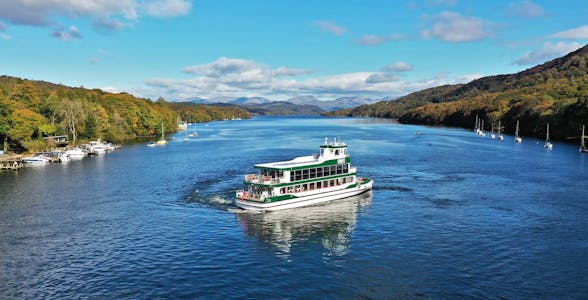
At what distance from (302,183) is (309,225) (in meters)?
11.1

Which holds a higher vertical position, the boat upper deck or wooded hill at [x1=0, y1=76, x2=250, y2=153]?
wooded hill at [x1=0, y1=76, x2=250, y2=153]

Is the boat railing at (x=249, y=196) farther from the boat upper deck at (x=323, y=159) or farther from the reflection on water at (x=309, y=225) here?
the boat upper deck at (x=323, y=159)

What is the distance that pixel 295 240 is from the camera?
49344mm

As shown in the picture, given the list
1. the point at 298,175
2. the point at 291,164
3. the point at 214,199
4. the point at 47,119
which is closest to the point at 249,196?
the point at 298,175

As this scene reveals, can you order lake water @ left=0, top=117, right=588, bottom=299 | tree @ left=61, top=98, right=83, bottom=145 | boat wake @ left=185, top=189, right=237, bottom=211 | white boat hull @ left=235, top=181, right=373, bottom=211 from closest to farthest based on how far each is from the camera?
lake water @ left=0, top=117, right=588, bottom=299 < white boat hull @ left=235, top=181, right=373, bottom=211 < boat wake @ left=185, top=189, right=237, bottom=211 < tree @ left=61, top=98, right=83, bottom=145

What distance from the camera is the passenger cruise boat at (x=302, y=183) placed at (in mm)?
61750

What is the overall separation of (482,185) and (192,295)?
61.6m

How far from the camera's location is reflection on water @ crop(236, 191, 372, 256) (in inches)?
1917

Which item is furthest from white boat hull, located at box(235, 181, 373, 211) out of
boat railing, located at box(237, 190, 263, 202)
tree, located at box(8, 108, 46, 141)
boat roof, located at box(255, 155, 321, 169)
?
tree, located at box(8, 108, 46, 141)

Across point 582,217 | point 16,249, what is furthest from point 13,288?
point 582,217

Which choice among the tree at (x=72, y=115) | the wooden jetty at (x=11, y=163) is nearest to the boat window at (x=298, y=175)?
the wooden jetty at (x=11, y=163)

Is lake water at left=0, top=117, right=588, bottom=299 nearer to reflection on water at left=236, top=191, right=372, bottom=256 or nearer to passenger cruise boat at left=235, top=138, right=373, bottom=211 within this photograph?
reflection on water at left=236, top=191, right=372, bottom=256

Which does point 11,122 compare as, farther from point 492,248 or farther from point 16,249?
point 492,248

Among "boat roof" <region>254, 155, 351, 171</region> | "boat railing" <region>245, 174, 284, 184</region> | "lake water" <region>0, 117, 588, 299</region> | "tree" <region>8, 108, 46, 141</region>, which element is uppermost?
"tree" <region>8, 108, 46, 141</region>
